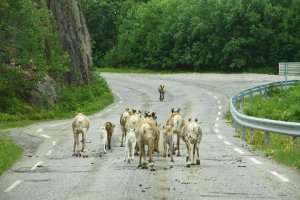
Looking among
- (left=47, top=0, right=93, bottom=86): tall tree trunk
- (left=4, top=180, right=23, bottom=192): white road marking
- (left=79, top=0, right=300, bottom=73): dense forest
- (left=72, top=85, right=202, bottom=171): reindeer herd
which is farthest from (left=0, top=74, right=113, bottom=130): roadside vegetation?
(left=79, top=0, right=300, bottom=73): dense forest

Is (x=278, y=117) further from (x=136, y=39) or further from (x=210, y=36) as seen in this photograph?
(x=136, y=39)

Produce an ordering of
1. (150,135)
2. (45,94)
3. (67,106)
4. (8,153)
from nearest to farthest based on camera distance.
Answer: (150,135), (8,153), (45,94), (67,106)

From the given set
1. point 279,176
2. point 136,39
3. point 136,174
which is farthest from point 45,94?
point 136,39

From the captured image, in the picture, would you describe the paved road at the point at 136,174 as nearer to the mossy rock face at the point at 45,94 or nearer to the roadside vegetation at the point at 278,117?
the roadside vegetation at the point at 278,117

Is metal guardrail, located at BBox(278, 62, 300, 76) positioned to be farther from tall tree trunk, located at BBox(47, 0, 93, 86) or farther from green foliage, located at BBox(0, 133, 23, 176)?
green foliage, located at BBox(0, 133, 23, 176)

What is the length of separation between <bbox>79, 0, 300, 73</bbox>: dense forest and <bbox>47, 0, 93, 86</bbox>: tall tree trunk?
33024 millimetres

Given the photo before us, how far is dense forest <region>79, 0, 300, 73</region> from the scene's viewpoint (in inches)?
3177

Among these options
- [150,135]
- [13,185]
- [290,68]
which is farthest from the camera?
[290,68]

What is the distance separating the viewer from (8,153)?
Result: 60.7 ft

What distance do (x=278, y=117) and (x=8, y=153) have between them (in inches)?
716

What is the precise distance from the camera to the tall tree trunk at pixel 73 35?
Result: 49.4 m

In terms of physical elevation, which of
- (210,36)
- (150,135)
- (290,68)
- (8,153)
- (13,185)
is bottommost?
(8,153)

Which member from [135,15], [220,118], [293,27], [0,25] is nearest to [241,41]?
[293,27]

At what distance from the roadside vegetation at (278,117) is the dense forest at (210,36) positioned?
33815 mm
